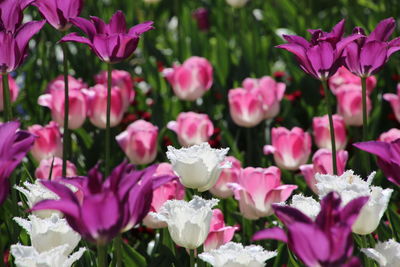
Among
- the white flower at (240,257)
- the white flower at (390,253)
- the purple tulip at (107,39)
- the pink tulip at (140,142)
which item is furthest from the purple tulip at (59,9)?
the white flower at (390,253)

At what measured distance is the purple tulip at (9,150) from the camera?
4.13ft

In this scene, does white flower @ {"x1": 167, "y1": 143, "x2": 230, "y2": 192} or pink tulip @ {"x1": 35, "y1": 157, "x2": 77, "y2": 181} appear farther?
pink tulip @ {"x1": 35, "y1": 157, "x2": 77, "y2": 181}

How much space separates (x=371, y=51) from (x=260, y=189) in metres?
0.45

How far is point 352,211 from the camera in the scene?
119 centimetres

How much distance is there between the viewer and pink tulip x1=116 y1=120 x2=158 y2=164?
2.52 meters

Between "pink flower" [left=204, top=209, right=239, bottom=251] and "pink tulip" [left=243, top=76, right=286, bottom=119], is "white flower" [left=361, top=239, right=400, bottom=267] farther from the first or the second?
"pink tulip" [left=243, top=76, right=286, bottom=119]

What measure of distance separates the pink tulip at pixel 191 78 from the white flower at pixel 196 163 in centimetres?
132

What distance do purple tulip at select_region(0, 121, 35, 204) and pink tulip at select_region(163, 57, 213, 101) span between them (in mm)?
1701

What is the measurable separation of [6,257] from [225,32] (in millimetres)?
2299

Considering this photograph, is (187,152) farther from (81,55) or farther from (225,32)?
(225,32)

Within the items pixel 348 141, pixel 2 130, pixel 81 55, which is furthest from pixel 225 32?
pixel 2 130

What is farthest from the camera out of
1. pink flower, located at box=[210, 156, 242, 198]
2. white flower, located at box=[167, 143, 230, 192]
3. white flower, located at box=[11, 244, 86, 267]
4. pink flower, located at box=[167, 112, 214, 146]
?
pink flower, located at box=[167, 112, 214, 146]

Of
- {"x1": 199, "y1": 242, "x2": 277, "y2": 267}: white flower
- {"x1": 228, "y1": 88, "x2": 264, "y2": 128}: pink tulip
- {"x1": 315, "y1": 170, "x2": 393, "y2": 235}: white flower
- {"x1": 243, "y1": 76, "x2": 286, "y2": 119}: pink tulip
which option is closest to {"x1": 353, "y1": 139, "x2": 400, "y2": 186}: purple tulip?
{"x1": 315, "y1": 170, "x2": 393, "y2": 235}: white flower

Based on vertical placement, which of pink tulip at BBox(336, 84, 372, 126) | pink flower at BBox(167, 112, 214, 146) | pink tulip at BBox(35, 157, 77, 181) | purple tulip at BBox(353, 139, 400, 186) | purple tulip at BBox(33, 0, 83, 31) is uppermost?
purple tulip at BBox(33, 0, 83, 31)
